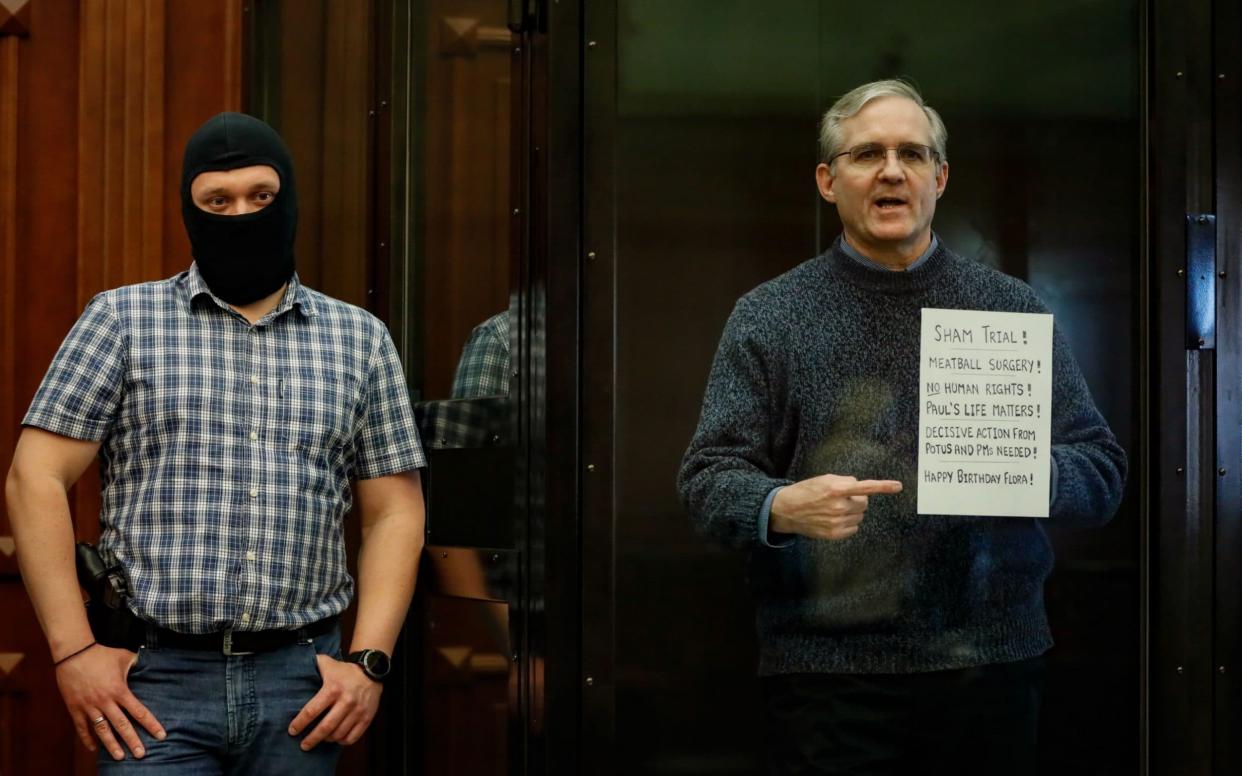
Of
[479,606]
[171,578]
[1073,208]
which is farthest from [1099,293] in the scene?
[171,578]

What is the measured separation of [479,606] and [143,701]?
0.61m

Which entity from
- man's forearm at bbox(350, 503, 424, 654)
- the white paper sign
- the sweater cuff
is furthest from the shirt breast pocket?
the white paper sign

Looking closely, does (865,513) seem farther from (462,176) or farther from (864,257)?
(462,176)

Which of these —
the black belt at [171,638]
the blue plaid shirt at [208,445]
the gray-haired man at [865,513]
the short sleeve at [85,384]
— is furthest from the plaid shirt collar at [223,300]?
the gray-haired man at [865,513]

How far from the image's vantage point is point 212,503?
7.41 feet

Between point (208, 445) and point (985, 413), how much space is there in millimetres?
1287

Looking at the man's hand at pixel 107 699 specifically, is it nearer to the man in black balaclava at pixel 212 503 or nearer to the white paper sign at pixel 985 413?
the man in black balaclava at pixel 212 503

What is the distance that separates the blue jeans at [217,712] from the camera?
219 centimetres

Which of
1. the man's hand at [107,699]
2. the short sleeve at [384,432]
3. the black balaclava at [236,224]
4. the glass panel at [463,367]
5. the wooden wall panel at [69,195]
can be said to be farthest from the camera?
the wooden wall panel at [69,195]

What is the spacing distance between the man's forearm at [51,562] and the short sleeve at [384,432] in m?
0.47

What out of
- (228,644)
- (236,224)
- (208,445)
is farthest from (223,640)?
(236,224)

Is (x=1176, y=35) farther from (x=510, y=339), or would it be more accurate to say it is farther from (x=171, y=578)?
(x=171, y=578)

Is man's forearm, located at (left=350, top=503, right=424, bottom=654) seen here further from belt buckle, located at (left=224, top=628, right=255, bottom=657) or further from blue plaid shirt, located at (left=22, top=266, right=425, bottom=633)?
belt buckle, located at (left=224, top=628, right=255, bottom=657)

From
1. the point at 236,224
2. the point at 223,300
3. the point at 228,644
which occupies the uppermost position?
the point at 236,224
